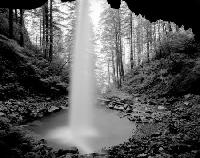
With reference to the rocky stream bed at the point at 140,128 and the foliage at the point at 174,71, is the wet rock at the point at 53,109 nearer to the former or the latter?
the rocky stream bed at the point at 140,128

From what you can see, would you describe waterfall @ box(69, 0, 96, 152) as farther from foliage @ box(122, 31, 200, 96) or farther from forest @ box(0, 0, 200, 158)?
foliage @ box(122, 31, 200, 96)

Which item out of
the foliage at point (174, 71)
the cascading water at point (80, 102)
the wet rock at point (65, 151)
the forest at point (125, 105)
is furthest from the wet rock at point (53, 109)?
the foliage at point (174, 71)

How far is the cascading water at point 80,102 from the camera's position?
13.0m

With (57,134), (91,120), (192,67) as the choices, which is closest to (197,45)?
(192,67)

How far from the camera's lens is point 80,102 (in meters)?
23.7

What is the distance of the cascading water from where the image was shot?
513 inches

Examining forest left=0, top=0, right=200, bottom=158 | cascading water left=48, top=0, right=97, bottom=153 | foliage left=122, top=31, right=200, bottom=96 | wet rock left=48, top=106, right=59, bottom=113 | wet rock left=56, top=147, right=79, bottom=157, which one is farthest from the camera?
foliage left=122, top=31, right=200, bottom=96

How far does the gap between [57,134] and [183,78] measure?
35.1 ft

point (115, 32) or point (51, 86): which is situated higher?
point (115, 32)

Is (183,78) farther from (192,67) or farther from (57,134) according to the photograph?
(57,134)

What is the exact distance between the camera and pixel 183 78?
18.3 meters

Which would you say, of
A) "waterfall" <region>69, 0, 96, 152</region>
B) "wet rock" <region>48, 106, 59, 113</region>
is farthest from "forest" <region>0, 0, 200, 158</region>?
"waterfall" <region>69, 0, 96, 152</region>

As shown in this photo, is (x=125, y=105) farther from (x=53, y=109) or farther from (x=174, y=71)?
(x=53, y=109)

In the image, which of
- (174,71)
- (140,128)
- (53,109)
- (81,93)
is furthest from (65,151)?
(81,93)
